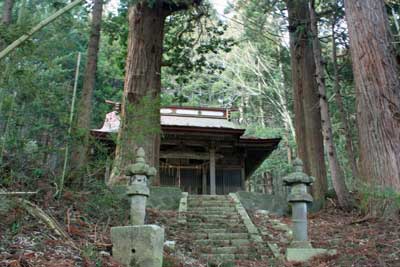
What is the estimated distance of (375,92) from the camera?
6.05 meters

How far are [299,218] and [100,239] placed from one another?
311cm

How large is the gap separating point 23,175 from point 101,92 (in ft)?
59.5

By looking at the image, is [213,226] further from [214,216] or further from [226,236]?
[214,216]

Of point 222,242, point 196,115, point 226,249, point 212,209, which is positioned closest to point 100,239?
point 226,249

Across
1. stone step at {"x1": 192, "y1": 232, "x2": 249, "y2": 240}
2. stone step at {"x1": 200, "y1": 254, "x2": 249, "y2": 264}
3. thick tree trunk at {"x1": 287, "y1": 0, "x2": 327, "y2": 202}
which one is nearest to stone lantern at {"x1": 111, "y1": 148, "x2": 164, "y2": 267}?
stone step at {"x1": 200, "y1": 254, "x2": 249, "y2": 264}

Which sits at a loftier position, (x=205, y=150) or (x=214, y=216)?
(x=205, y=150)

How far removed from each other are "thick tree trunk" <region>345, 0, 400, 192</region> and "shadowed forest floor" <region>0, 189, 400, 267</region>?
0.85m

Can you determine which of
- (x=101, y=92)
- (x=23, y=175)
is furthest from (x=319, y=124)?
(x=101, y=92)

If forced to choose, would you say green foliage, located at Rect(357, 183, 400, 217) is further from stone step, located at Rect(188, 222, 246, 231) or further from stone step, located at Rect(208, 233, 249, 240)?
stone step, located at Rect(188, 222, 246, 231)

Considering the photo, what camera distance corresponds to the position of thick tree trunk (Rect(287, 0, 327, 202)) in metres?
10.4

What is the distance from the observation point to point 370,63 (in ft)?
20.4

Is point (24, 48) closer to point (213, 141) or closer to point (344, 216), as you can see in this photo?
point (344, 216)

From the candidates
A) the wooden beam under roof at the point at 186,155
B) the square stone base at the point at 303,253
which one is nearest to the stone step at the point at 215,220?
the square stone base at the point at 303,253

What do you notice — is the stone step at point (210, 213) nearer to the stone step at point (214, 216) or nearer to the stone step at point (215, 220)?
the stone step at point (214, 216)
